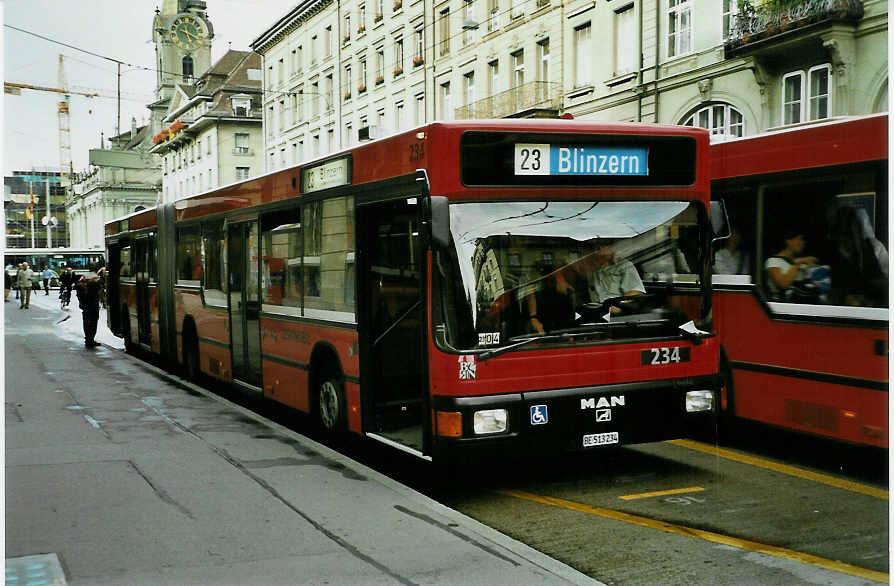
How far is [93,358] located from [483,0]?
817 inches

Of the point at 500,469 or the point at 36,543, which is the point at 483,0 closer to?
the point at 500,469

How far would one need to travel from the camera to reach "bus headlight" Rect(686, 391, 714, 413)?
719 cm

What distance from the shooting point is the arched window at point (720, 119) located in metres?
22.7

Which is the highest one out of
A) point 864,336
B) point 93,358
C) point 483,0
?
point 483,0

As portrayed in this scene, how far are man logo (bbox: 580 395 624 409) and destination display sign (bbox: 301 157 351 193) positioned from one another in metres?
2.73

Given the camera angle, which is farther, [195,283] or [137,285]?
[137,285]

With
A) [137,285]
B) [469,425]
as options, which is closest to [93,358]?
[137,285]

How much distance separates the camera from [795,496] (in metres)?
6.96

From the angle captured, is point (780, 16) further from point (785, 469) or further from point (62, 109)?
point (62, 109)

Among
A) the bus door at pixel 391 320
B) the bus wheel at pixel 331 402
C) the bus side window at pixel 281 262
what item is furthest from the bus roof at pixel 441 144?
the bus wheel at pixel 331 402

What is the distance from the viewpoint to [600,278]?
671 centimetres

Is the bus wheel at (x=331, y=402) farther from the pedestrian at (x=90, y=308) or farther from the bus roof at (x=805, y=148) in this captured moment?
the pedestrian at (x=90, y=308)

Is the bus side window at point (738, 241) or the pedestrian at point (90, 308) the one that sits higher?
the bus side window at point (738, 241)

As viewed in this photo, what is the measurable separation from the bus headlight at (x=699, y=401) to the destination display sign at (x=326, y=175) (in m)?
3.16
